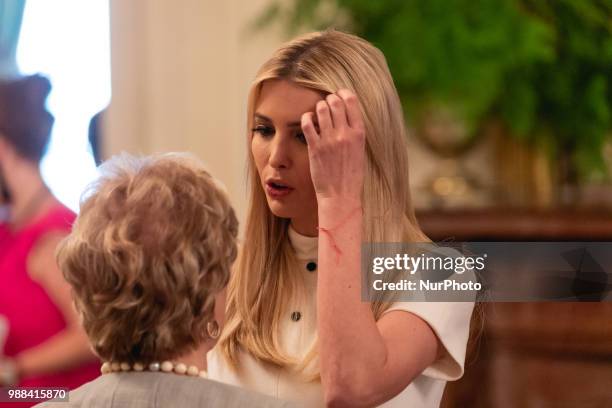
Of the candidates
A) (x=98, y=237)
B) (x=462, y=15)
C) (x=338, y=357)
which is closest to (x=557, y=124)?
(x=462, y=15)

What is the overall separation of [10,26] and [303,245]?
2.26 metres

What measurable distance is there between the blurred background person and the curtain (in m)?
1.16

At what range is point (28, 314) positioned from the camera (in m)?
2.12

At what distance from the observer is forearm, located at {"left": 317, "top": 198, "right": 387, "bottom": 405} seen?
3.95 feet

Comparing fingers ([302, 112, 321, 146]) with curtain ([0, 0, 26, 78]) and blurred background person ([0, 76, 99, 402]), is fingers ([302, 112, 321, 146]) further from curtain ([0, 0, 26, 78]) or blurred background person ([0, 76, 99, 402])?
curtain ([0, 0, 26, 78])

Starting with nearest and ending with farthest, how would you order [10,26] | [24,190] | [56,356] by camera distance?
[56,356]
[24,190]
[10,26]

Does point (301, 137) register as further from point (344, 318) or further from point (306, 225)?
point (344, 318)

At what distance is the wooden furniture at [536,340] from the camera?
2.69 metres

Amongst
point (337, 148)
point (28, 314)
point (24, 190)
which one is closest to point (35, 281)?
point (28, 314)

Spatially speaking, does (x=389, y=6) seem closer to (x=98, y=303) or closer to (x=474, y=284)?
(x=474, y=284)

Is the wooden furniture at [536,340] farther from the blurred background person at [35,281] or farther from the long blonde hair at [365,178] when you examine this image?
the long blonde hair at [365,178]

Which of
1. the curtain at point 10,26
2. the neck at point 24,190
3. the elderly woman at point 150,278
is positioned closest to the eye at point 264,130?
the elderly woman at point 150,278

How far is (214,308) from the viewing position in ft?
3.80

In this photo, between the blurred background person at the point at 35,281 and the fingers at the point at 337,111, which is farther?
the blurred background person at the point at 35,281
